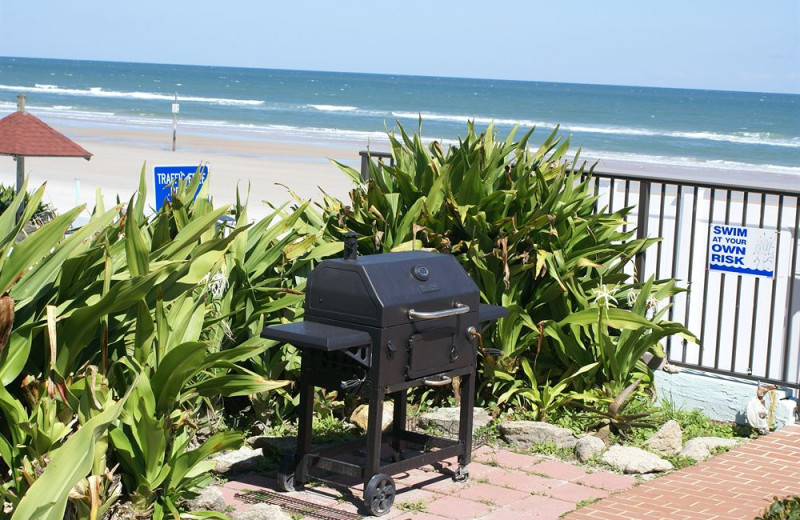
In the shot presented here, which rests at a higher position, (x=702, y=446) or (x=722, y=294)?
(x=722, y=294)

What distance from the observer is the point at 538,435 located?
20.6 feet

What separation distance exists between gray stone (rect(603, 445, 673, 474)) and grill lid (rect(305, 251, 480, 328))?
1.31 m

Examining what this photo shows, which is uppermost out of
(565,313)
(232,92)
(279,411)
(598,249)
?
(232,92)

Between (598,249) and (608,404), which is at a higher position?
(598,249)

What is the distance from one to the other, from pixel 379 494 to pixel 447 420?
1.41 metres

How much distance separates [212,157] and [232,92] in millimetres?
59121

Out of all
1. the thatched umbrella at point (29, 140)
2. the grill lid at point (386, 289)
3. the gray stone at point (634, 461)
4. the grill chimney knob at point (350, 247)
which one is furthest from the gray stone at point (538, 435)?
the thatched umbrella at point (29, 140)

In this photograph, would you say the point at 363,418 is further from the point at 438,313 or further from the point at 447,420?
the point at 438,313

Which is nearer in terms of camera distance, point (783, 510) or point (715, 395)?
point (783, 510)

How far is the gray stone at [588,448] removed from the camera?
6.06 meters

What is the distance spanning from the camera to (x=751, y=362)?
7.04 metres

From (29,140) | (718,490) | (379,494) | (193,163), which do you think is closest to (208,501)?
(379,494)

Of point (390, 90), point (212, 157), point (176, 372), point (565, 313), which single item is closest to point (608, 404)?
point (565, 313)

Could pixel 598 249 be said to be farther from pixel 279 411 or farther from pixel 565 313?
pixel 279 411
